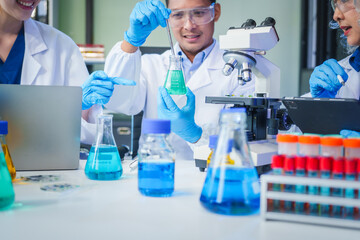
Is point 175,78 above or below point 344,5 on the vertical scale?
below

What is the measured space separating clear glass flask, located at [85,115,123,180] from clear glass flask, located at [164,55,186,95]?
55 centimetres

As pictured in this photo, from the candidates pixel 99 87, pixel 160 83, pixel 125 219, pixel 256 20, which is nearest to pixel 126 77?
pixel 160 83

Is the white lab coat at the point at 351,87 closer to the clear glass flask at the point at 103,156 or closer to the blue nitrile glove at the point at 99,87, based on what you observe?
the blue nitrile glove at the point at 99,87

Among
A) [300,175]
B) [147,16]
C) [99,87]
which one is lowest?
[300,175]

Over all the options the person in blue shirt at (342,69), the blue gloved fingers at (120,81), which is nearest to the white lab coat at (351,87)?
the person in blue shirt at (342,69)

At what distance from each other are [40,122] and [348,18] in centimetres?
165

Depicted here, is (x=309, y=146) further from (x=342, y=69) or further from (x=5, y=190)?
(x=342, y=69)

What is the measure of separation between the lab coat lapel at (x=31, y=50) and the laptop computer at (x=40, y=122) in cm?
76

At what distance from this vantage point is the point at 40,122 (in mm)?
1308

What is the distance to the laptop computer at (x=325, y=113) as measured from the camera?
127 cm

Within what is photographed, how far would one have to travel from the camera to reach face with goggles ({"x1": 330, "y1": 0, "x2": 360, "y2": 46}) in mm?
2033

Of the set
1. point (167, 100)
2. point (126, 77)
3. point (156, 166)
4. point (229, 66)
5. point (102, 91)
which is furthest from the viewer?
point (126, 77)

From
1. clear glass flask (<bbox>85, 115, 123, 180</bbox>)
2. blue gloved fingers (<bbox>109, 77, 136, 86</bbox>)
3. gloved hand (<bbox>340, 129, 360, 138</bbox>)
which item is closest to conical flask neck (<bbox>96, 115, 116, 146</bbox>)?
clear glass flask (<bbox>85, 115, 123, 180</bbox>)

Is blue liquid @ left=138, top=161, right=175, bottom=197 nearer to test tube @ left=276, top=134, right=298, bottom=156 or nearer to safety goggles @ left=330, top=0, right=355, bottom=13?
test tube @ left=276, top=134, right=298, bottom=156
